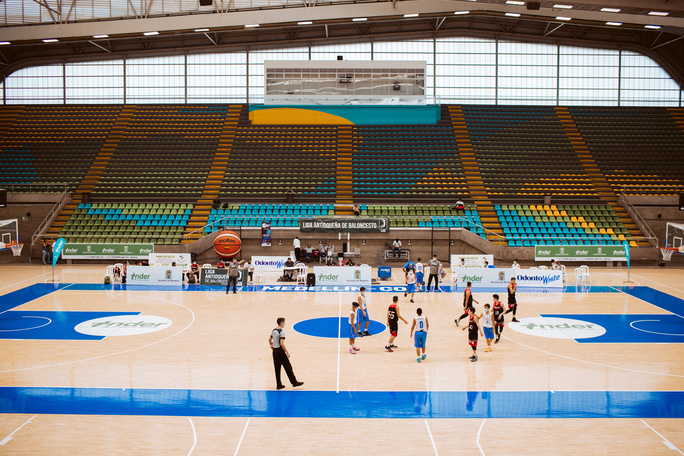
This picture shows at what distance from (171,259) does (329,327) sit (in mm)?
12906

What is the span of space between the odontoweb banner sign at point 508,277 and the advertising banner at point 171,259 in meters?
14.0

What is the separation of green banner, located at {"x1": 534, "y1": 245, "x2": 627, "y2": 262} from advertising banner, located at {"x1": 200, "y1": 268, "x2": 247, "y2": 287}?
54.3 ft

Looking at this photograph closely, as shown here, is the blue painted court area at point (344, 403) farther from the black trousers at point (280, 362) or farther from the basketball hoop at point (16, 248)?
the basketball hoop at point (16, 248)

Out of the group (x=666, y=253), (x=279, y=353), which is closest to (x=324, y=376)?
(x=279, y=353)

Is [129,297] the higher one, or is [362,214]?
[362,214]

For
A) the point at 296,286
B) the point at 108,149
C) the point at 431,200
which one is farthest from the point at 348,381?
the point at 108,149

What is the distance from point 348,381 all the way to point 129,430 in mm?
5075

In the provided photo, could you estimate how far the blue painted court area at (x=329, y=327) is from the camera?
56.2 feet

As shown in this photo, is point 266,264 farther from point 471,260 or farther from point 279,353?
point 279,353

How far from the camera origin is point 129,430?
10055mm

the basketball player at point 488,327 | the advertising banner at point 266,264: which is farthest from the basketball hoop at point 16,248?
the basketball player at point 488,327

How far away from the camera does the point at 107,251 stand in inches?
1219

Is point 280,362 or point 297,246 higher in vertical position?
point 297,246

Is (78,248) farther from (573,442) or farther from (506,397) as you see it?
(573,442)
